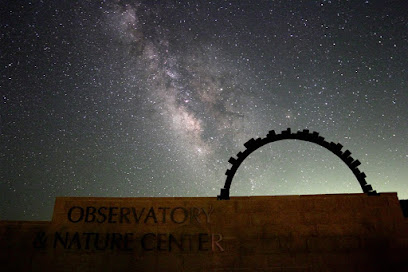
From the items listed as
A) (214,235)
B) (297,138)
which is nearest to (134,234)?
(214,235)

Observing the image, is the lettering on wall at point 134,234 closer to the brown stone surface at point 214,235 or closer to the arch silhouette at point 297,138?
the brown stone surface at point 214,235

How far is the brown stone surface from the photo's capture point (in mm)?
8648

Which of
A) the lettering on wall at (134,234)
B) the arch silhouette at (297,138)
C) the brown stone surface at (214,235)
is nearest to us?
the brown stone surface at (214,235)

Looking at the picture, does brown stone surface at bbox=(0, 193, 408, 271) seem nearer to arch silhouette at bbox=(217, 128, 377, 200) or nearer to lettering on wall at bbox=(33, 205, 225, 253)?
lettering on wall at bbox=(33, 205, 225, 253)

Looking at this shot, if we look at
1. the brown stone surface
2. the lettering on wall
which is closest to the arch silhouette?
the brown stone surface

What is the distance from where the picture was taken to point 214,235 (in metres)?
8.98

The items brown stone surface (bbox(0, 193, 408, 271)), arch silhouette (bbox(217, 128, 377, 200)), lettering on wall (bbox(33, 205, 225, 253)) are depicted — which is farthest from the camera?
arch silhouette (bbox(217, 128, 377, 200))

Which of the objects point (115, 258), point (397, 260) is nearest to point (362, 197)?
point (397, 260)

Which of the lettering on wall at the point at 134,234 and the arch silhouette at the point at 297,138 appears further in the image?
the arch silhouette at the point at 297,138

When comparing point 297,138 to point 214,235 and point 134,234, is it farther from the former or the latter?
point 134,234

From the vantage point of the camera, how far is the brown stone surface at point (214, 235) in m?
8.65

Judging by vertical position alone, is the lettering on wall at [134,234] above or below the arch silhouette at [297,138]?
below

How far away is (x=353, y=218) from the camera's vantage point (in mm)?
9297

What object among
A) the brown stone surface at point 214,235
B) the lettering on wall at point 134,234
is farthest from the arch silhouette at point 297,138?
the lettering on wall at point 134,234
